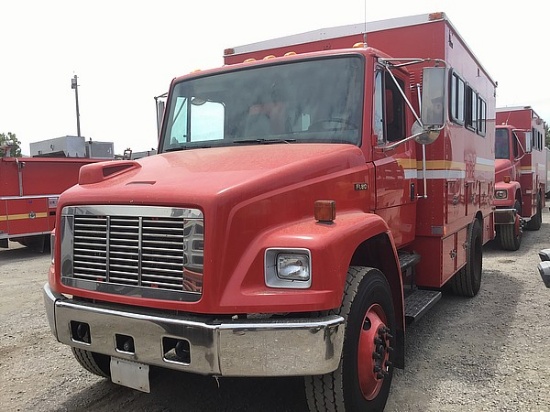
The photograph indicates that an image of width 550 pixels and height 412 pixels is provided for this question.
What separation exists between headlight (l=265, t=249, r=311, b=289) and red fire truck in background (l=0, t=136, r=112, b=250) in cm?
960

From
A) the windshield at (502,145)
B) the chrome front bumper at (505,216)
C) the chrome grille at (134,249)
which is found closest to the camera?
the chrome grille at (134,249)

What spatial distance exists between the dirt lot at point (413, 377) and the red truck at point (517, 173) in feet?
13.4

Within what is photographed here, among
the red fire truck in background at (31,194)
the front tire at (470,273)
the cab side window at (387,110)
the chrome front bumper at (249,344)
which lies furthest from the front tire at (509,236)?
the red fire truck in background at (31,194)

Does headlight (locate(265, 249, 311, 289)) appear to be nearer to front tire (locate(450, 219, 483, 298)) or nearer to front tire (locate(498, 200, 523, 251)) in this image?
front tire (locate(450, 219, 483, 298))

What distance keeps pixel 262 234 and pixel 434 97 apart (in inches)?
69.4

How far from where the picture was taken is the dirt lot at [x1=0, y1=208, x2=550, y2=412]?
350 centimetres

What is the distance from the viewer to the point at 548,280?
3.39m

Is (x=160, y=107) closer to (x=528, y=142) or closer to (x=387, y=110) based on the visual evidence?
(x=387, y=110)

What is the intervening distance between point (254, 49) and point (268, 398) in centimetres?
356

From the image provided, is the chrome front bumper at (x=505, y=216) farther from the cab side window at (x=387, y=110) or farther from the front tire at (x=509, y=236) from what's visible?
the cab side window at (x=387, y=110)

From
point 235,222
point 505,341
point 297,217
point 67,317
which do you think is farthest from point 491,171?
point 67,317

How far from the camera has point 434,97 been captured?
11.8ft

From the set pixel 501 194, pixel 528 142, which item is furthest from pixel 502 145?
pixel 501 194

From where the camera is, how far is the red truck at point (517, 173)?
977 centimetres
